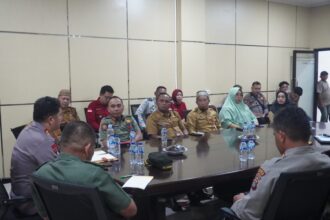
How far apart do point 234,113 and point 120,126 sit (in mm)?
1905

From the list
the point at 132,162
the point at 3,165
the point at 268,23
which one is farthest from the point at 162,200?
the point at 268,23

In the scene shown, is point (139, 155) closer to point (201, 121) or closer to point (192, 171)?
point (192, 171)

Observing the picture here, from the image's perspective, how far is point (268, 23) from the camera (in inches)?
300

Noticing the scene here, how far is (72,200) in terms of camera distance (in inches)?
56.8

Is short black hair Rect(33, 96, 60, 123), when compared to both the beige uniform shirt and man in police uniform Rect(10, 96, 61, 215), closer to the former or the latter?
man in police uniform Rect(10, 96, 61, 215)

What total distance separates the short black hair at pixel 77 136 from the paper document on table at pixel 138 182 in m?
0.40

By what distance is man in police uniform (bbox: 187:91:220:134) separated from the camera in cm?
436

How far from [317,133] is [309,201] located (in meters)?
2.29

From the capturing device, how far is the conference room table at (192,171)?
2.05 meters

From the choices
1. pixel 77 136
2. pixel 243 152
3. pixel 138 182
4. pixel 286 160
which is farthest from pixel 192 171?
pixel 77 136

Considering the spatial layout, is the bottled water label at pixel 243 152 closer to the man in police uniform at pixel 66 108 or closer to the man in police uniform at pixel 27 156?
the man in police uniform at pixel 27 156

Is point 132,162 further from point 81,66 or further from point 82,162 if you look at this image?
point 81,66

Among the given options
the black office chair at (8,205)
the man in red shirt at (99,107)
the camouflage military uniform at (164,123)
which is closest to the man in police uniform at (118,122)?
the camouflage military uniform at (164,123)

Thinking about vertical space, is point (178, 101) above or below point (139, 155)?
above
